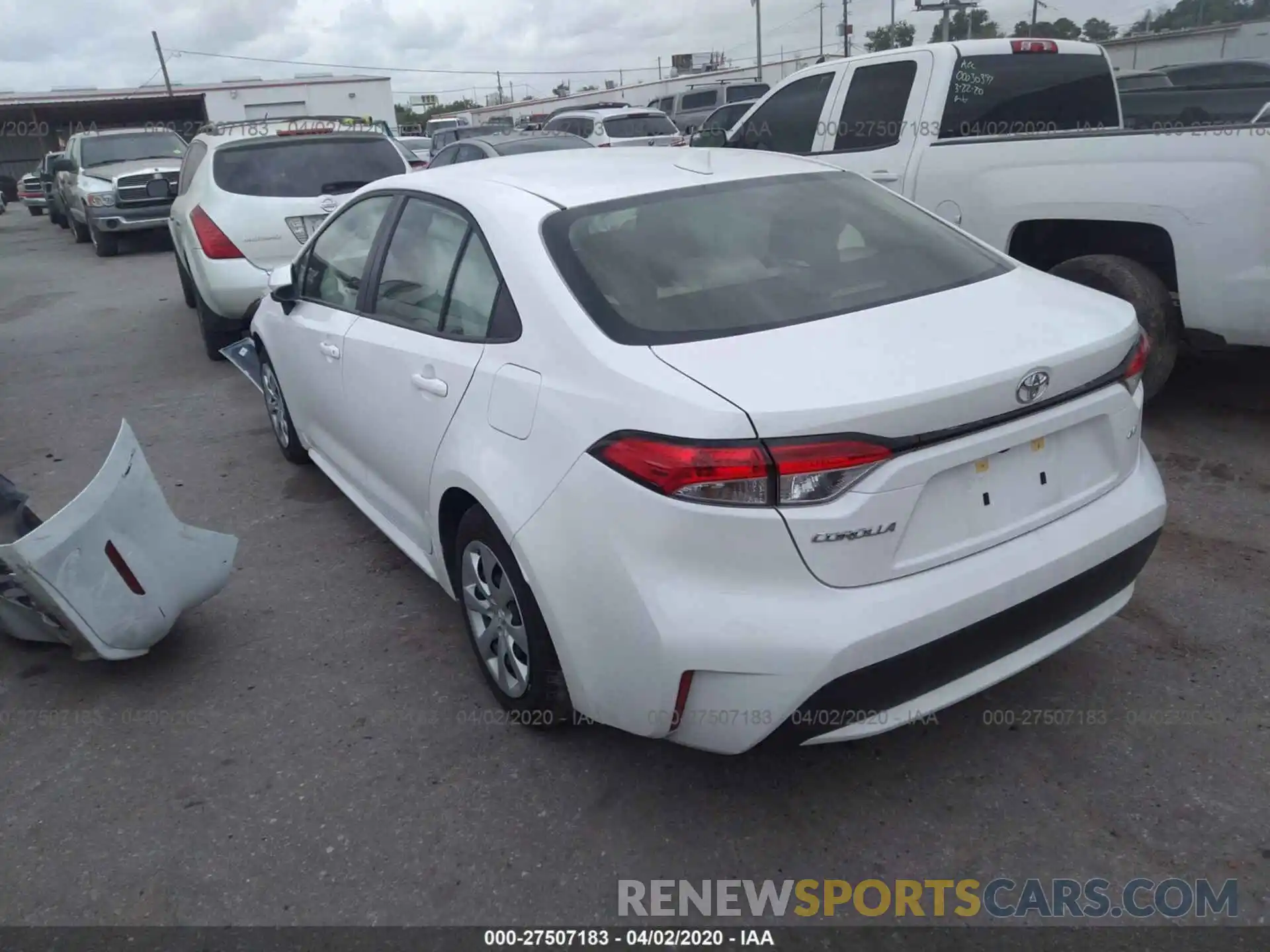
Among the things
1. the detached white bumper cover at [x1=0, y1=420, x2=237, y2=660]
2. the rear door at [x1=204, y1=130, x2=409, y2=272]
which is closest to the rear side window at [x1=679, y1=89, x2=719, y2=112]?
the rear door at [x1=204, y1=130, x2=409, y2=272]

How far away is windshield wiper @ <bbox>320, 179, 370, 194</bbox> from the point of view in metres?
7.76

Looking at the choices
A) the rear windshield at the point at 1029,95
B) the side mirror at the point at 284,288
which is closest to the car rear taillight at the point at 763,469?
the side mirror at the point at 284,288

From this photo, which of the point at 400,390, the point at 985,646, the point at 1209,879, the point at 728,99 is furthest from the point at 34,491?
the point at 728,99

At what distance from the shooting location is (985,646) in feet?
8.16

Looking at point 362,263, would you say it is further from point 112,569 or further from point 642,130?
point 642,130

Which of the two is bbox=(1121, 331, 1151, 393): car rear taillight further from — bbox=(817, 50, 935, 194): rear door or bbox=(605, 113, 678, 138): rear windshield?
bbox=(605, 113, 678, 138): rear windshield

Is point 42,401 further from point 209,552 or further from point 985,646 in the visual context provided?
point 985,646

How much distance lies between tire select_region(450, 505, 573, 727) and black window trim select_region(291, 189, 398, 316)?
1.28 m

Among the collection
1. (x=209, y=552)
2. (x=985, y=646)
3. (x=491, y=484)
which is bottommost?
(x=209, y=552)

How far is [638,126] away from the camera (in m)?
20.2

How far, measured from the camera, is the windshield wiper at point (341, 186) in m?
7.76

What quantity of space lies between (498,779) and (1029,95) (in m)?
5.66

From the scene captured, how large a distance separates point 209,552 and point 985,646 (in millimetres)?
2822

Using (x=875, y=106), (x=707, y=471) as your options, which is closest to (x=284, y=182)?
(x=875, y=106)
